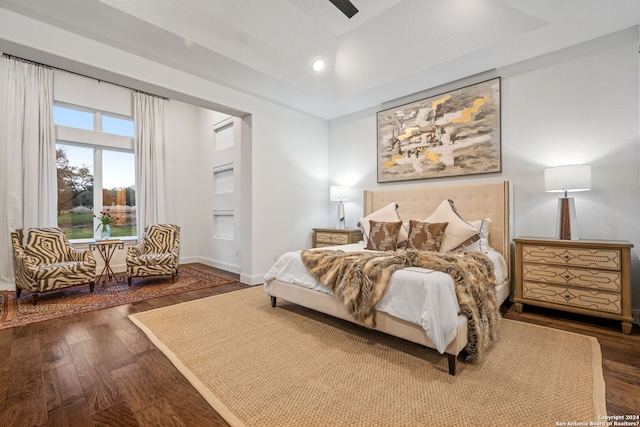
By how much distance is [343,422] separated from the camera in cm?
148

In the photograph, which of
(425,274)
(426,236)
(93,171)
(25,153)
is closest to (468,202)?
(426,236)

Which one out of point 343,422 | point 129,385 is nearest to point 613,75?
point 343,422

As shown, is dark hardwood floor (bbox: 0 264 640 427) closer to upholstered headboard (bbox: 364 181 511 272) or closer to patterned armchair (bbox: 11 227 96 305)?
patterned armchair (bbox: 11 227 96 305)

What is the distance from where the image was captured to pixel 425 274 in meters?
2.07

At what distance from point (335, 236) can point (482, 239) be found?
84.9 inches

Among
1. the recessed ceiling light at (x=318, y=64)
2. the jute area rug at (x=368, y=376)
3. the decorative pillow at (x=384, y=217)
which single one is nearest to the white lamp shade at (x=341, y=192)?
the decorative pillow at (x=384, y=217)

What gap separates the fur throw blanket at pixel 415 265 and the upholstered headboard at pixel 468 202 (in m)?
0.95

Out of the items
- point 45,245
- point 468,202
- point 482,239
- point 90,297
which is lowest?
point 90,297

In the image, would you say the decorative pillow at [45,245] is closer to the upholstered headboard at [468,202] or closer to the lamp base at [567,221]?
the upholstered headboard at [468,202]

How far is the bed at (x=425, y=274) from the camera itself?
192 cm

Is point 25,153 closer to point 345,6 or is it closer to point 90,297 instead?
point 90,297

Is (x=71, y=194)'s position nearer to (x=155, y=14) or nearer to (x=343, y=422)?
(x=155, y=14)

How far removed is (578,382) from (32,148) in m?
6.86

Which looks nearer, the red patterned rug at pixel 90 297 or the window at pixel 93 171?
the red patterned rug at pixel 90 297
